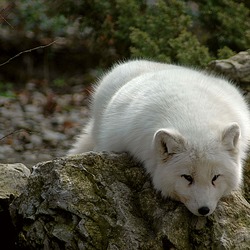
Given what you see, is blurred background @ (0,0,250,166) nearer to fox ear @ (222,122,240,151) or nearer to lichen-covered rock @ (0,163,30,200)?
lichen-covered rock @ (0,163,30,200)

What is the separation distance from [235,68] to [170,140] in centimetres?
294

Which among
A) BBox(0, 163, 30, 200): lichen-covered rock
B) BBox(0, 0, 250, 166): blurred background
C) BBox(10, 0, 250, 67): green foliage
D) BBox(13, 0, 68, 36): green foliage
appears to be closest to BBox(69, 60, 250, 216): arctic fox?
BBox(0, 163, 30, 200): lichen-covered rock

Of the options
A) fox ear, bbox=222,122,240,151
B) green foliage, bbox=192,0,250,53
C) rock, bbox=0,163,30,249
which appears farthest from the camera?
green foliage, bbox=192,0,250,53

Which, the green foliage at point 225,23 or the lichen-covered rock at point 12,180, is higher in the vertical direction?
the green foliage at point 225,23

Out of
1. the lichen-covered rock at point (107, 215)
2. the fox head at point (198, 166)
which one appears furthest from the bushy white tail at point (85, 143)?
the fox head at point (198, 166)

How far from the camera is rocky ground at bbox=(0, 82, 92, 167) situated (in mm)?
8684

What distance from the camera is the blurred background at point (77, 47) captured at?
9.20 metres

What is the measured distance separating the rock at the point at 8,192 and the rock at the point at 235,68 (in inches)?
105

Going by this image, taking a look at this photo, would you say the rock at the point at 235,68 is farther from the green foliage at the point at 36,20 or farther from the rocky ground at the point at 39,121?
the green foliage at the point at 36,20

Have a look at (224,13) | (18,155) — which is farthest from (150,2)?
(18,155)

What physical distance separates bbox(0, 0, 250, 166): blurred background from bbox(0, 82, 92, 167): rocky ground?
0.5 inches

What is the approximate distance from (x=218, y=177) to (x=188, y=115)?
0.53m

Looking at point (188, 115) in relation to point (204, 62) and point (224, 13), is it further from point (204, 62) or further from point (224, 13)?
point (224, 13)

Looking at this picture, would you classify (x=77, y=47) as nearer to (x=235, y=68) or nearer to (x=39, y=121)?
(x=39, y=121)
